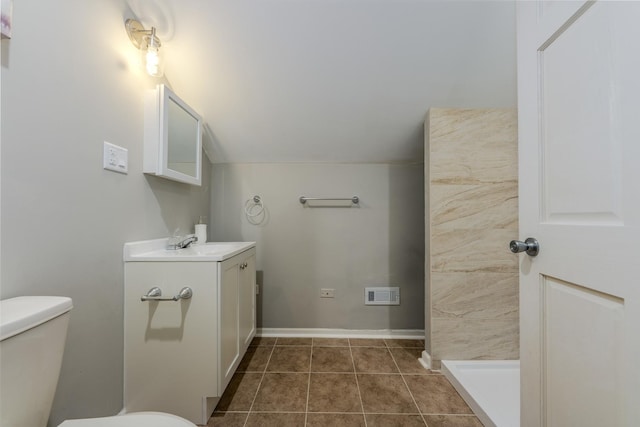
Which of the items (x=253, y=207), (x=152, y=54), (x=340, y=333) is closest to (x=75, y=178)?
(x=152, y=54)

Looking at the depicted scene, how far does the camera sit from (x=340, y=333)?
6.82 feet

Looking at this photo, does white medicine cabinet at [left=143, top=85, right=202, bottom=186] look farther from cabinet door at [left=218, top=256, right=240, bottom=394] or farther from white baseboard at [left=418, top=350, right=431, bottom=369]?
white baseboard at [left=418, top=350, right=431, bottom=369]

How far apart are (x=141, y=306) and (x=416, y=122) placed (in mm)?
1994

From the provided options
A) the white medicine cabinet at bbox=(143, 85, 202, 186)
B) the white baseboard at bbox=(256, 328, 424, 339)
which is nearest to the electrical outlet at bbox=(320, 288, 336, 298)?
the white baseboard at bbox=(256, 328, 424, 339)

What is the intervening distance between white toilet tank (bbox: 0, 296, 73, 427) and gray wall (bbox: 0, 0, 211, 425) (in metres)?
0.20

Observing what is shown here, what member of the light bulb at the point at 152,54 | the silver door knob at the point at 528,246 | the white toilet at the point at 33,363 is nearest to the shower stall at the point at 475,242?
the silver door knob at the point at 528,246

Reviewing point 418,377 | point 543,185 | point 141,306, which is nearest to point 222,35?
point 141,306

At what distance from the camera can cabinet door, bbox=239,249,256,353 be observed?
4.96ft

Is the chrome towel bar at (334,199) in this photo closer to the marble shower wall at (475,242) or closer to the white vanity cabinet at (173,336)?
the marble shower wall at (475,242)

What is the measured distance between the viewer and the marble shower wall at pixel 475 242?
1605 millimetres

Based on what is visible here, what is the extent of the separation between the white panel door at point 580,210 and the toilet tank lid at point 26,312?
4.35 ft

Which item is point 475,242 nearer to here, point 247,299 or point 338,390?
point 338,390

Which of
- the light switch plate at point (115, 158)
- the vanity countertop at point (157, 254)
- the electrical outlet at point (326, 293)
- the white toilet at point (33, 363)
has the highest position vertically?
the light switch plate at point (115, 158)

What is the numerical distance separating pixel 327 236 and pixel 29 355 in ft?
5.61
